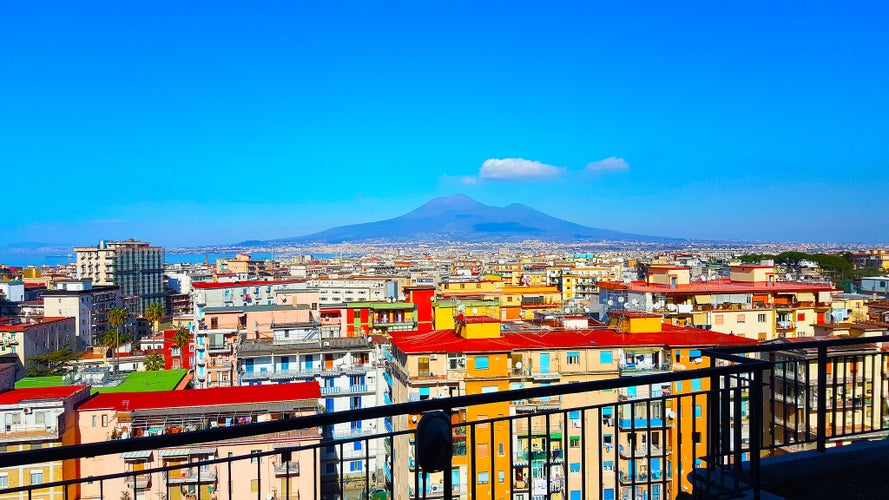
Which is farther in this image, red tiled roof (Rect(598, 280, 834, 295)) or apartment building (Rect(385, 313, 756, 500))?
red tiled roof (Rect(598, 280, 834, 295))

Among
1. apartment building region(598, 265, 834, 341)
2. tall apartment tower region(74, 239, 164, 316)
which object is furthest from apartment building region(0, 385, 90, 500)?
tall apartment tower region(74, 239, 164, 316)

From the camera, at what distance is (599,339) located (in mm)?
21250

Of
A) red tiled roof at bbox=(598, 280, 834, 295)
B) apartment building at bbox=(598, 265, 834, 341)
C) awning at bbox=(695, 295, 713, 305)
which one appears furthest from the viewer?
red tiled roof at bbox=(598, 280, 834, 295)

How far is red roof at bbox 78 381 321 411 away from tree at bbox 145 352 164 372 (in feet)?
70.4

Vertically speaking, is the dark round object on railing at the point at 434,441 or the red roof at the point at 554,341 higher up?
the dark round object on railing at the point at 434,441

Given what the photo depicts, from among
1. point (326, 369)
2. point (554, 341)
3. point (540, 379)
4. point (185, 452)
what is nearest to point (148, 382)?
point (326, 369)

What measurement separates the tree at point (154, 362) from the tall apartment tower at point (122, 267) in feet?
168

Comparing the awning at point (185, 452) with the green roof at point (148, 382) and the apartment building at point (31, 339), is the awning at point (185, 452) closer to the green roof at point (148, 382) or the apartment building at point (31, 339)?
the green roof at point (148, 382)

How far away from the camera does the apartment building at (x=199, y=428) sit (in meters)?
14.3

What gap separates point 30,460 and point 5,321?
55963mm

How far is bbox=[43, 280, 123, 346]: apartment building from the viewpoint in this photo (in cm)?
5956

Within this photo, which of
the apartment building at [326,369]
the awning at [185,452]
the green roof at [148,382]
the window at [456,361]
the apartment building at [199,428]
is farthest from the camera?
the green roof at [148,382]

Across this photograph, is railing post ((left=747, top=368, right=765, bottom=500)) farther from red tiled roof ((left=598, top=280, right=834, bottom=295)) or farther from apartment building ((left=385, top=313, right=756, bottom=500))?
red tiled roof ((left=598, top=280, right=834, bottom=295))

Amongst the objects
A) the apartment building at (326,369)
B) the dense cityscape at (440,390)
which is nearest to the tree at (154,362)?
the dense cityscape at (440,390)
